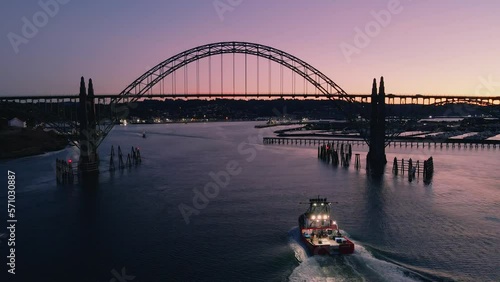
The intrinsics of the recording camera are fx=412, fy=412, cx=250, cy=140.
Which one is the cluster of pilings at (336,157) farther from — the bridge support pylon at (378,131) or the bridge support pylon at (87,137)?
the bridge support pylon at (87,137)

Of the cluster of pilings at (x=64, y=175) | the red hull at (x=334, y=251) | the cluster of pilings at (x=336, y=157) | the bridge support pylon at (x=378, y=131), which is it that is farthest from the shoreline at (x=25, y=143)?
the red hull at (x=334, y=251)

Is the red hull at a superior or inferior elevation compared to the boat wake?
superior

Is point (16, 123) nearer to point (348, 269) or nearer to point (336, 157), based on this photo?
point (336, 157)

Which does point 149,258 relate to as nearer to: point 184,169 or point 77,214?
point 77,214

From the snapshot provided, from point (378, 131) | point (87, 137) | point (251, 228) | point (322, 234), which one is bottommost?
point (251, 228)

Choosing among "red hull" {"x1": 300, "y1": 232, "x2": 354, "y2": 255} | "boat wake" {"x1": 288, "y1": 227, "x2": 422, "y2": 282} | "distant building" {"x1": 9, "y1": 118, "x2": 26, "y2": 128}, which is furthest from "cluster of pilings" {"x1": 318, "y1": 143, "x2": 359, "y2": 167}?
"distant building" {"x1": 9, "y1": 118, "x2": 26, "y2": 128}

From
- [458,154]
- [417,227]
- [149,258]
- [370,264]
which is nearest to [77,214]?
[149,258]

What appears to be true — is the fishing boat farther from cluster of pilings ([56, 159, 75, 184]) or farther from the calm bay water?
cluster of pilings ([56, 159, 75, 184])

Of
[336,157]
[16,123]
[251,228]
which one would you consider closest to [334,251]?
[251,228]
